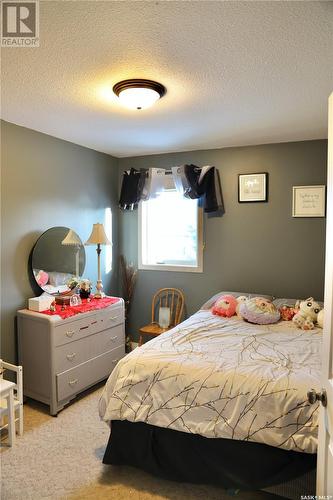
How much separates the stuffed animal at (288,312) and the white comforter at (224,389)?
586mm

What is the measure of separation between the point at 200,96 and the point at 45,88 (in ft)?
3.35

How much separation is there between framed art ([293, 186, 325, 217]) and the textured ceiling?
0.55 m

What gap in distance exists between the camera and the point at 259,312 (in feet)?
9.54

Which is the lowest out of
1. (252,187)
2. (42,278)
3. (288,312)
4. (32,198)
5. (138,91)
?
(288,312)

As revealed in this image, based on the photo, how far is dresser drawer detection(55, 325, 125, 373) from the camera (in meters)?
2.76

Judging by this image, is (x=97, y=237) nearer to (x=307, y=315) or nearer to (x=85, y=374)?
(x=85, y=374)

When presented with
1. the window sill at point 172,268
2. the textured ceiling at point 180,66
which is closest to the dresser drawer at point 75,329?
the window sill at point 172,268

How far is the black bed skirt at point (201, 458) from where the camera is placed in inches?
67.4

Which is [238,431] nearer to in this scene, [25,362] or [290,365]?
[290,365]

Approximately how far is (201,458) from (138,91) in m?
2.20

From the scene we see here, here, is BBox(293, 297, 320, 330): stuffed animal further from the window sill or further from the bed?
the window sill

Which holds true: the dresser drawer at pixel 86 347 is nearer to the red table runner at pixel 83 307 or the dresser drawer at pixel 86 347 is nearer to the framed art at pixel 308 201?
the red table runner at pixel 83 307

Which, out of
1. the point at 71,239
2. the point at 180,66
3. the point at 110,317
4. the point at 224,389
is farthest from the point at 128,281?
the point at 180,66

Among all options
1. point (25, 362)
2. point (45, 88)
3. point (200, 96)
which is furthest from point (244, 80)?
point (25, 362)
